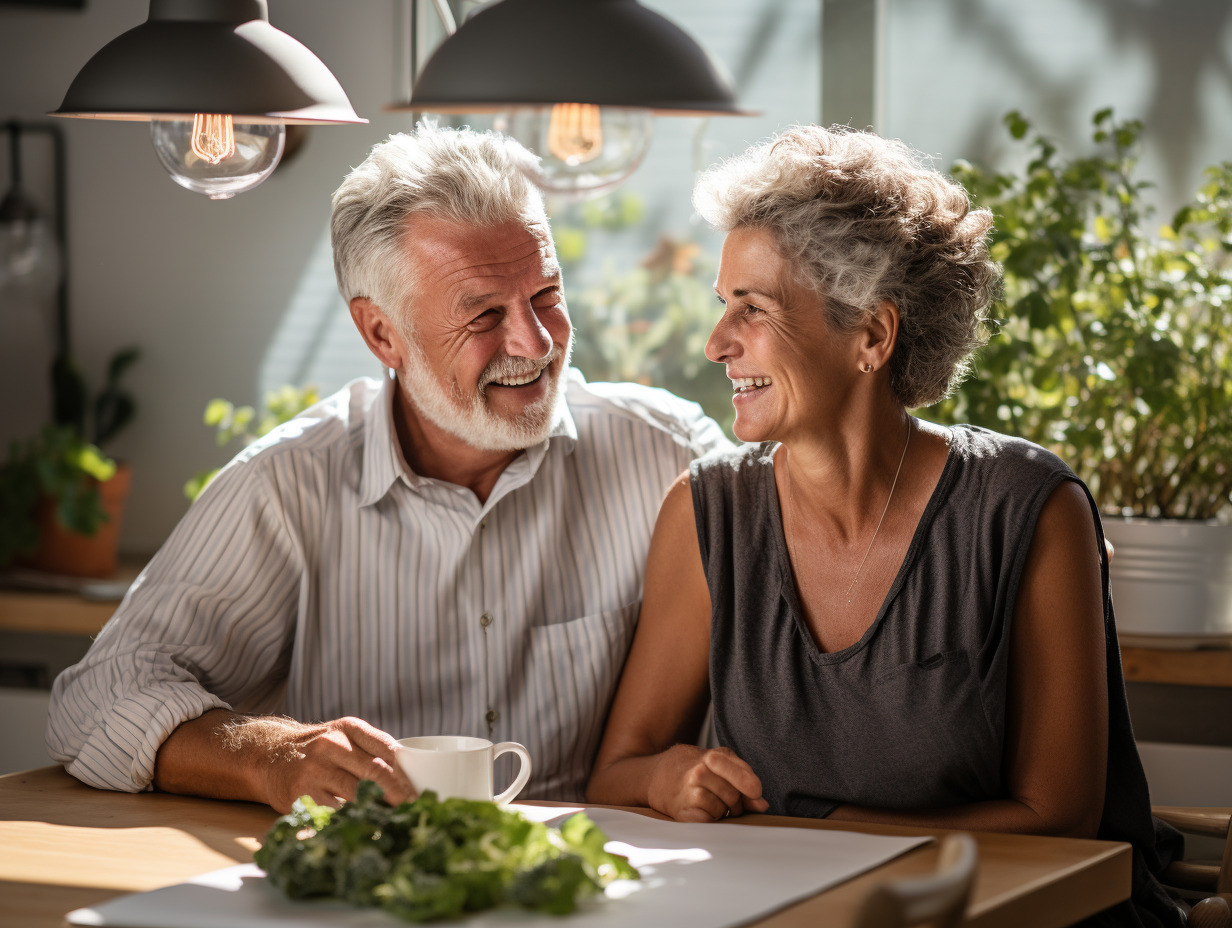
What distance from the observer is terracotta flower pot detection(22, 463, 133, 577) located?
3.31 meters

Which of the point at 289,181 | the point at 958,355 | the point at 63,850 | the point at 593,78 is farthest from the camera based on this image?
the point at 289,181

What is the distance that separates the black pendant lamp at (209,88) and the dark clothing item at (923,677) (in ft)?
2.66

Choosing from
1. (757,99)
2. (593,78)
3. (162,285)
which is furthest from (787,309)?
(162,285)

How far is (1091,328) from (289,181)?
2006mm

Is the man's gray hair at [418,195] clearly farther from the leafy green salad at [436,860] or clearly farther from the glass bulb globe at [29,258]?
the glass bulb globe at [29,258]

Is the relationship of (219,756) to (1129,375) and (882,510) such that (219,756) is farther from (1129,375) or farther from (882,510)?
(1129,375)

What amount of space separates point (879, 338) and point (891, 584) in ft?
1.10

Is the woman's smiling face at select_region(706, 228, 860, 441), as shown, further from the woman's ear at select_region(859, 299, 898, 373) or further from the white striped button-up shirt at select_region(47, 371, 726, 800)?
the white striped button-up shirt at select_region(47, 371, 726, 800)

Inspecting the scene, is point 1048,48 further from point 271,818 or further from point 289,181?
point 271,818

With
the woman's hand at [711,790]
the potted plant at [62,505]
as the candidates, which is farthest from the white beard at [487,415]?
the potted plant at [62,505]

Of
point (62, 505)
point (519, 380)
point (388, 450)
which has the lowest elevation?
point (62, 505)

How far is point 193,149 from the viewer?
5.42 feet

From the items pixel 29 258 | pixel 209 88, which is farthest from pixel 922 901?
pixel 29 258

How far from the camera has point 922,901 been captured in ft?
3.00
